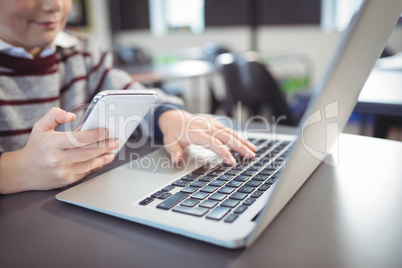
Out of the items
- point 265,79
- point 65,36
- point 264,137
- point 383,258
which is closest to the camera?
point 383,258

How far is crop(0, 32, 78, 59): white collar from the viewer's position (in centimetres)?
76

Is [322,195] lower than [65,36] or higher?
lower

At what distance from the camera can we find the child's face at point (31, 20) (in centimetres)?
69

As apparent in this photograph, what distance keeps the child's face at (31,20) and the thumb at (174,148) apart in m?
0.36

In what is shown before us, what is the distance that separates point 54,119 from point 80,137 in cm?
5

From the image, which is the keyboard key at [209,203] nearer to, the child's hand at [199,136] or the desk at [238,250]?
the desk at [238,250]

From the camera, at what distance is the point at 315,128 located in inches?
15.4

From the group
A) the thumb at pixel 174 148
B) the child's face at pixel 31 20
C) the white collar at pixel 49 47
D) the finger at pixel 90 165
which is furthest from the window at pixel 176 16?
the finger at pixel 90 165

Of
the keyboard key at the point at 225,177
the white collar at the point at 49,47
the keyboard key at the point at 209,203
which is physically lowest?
the keyboard key at the point at 209,203

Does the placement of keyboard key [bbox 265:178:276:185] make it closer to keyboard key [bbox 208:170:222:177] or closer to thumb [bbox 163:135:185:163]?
keyboard key [bbox 208:170:222:177]

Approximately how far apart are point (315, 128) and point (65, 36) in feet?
2.64

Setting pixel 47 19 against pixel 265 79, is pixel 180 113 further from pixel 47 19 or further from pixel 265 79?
pixel 265 79

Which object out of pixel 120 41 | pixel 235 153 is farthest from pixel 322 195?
pixel 120 41

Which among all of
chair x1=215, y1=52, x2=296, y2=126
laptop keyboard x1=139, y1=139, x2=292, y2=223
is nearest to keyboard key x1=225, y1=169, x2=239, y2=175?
laptop keyboard x1=139, y1=139, x2=292, y2=223
